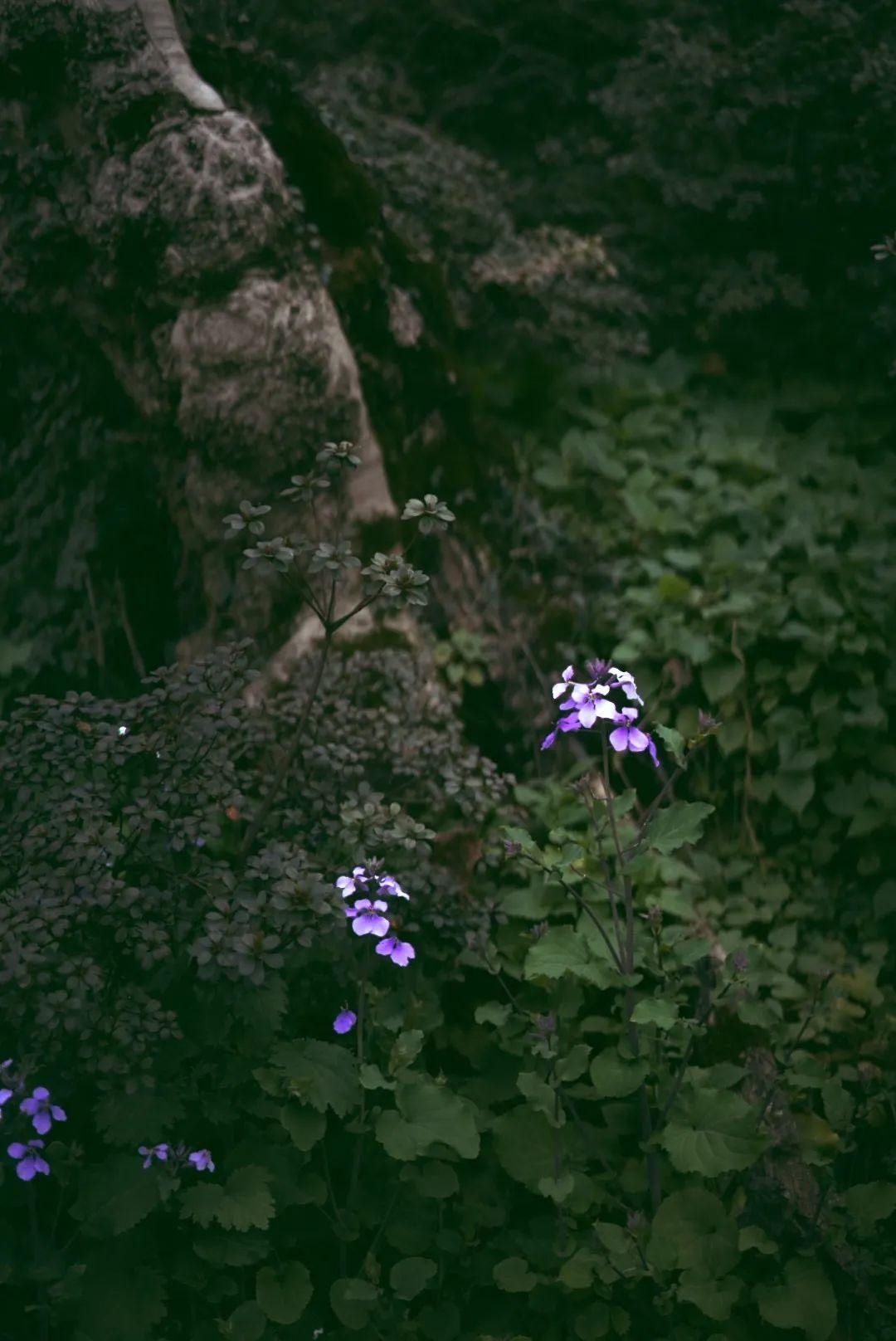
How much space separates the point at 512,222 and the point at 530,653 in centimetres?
209

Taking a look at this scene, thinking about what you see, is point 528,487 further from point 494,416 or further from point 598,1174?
point 598,1174

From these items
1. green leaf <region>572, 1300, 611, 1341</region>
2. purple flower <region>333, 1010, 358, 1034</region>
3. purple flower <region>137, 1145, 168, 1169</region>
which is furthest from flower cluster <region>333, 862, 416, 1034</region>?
green leaf <region>572, 1300, 611, 1341</region>

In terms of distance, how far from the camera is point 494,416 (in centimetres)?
539

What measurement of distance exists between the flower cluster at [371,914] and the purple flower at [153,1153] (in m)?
0.44

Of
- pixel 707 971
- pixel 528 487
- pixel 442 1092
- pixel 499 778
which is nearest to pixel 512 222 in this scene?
pixel 528 487

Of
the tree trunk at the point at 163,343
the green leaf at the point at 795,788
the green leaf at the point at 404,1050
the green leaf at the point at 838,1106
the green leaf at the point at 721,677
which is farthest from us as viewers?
the green leaf at the point at 721,677

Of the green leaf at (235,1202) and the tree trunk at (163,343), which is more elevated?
the tree trunk at (163,343)

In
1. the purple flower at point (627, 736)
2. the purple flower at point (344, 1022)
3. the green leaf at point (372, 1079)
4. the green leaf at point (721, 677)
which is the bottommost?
the green leaf at point (721, 677)

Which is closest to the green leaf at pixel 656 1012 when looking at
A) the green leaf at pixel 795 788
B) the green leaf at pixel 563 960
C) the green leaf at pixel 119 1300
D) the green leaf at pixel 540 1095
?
the green leaf at pixel 563 960

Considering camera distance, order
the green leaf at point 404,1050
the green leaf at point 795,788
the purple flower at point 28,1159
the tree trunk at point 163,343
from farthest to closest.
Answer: the green leaf at point 795,788 < the tree trunk at point 163,343 < the green leaf at point 404,1050 < the purple flower at point 28,1159

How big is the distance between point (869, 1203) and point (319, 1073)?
1321mm

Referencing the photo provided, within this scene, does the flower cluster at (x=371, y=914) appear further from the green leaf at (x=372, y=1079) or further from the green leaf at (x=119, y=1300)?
the green leaf at (x=119, y=1300)

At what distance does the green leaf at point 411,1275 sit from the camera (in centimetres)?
279

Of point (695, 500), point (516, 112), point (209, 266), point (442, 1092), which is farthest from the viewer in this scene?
point (516, 112)
